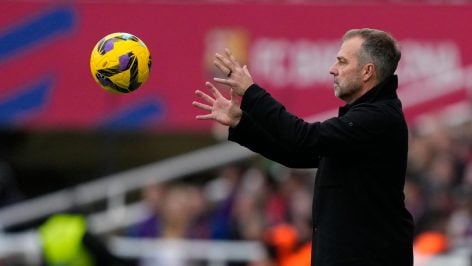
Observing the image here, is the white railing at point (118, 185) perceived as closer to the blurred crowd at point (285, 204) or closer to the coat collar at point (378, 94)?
the blurred crowd at point (285, 204)

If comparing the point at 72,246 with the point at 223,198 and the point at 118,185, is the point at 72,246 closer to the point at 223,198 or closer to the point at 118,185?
the point at 223,198

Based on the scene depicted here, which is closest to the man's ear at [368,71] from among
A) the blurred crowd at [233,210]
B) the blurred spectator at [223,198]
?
the blurred crowd at [233,210]

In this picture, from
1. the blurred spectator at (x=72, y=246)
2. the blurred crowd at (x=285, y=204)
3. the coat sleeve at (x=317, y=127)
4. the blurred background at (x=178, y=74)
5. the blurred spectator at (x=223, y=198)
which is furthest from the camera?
the blurred background at (x=178, y=74)

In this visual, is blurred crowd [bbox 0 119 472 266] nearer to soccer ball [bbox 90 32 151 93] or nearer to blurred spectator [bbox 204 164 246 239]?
blurred spectator [bbox 204 164 246 239]

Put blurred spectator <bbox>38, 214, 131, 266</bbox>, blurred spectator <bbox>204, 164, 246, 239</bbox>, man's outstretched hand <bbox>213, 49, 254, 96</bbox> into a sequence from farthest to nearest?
1. blurred spectator <bbox>204, 164, 246, 239</bbox>
2. blurred spectator <bbox>38, 214, 131, 266</bbox>
3. man's outstretched hand <bbox>213, 49, 254, 96</bbox>

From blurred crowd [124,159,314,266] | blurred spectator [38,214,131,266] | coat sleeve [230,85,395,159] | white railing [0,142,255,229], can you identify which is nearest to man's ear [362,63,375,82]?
coat sleeve [230,85,395,159]

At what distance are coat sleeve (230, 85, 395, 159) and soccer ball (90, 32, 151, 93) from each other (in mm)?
971

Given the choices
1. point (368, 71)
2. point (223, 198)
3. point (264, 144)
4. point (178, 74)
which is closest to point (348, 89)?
point (368, 71)

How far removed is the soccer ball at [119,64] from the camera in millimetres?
7352

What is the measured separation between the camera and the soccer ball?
7.35 metres

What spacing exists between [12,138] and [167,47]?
2.58 m

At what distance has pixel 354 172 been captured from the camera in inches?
260

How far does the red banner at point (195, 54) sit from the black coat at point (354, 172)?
9256mm

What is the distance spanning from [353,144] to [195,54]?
10.1m
